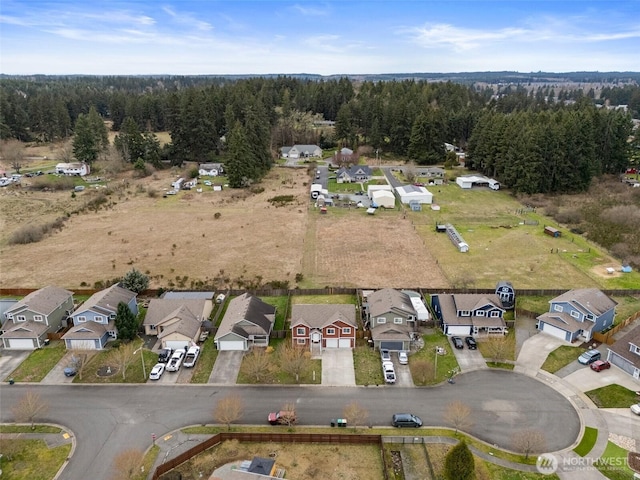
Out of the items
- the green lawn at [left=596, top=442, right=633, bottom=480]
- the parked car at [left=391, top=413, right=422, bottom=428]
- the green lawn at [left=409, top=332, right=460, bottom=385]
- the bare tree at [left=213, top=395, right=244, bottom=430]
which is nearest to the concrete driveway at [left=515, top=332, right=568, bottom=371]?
the green lawn at [left=409, top=332, right=460, bottom=385]

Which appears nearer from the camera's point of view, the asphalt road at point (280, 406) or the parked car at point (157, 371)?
the asphalt road at point (280, 406)

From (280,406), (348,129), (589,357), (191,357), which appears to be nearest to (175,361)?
(191,357)

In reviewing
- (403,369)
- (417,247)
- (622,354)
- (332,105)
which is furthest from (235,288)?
(332,105)

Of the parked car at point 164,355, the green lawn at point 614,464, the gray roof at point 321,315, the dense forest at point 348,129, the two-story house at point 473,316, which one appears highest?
the dense forest at point 348,129

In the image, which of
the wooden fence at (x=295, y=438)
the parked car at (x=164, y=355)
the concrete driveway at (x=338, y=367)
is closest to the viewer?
the wooden fence at (x=295, y=438)

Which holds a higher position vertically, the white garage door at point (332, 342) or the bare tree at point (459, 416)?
the bare tree at point (459, 416)

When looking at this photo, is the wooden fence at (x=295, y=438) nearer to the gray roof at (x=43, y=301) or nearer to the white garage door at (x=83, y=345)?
the white garage door at (x=83, y=345)

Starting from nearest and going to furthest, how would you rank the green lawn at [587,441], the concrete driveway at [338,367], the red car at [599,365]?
the green lawn at [587,441] → the concrete driveway at [338,367] → the red car at [599,365]

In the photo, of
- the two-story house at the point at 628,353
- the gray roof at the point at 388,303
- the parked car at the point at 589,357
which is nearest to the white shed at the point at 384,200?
the gray roof at the point at 388,303
